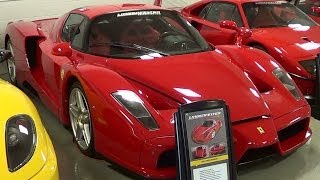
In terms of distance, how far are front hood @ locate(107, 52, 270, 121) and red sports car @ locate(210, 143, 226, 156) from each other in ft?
1.46

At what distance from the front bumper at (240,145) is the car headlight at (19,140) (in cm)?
84

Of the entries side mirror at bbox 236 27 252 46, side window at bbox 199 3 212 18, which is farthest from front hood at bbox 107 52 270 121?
side window at bbox 199 3 212 18

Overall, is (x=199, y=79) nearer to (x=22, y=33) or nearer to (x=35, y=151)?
(x=35, y=151)

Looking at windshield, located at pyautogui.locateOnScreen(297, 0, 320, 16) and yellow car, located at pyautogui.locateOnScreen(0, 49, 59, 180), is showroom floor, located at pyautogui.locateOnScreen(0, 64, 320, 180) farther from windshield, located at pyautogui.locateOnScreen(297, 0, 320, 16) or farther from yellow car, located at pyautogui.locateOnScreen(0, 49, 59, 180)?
windshield, located at pyautogui.locateOnScreen(297, 0, 320, 16)

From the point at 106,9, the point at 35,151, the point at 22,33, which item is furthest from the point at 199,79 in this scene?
the point at 22,33

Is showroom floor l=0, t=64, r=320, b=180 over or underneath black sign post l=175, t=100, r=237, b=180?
underneath

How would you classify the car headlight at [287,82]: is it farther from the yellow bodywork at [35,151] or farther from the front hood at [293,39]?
the yellow bodywork at [35,151]

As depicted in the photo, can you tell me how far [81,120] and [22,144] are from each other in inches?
53.4

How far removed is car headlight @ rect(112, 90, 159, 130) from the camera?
2.69 meters

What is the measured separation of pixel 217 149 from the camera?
2359 millimetres

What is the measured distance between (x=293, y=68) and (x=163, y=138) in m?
2.17

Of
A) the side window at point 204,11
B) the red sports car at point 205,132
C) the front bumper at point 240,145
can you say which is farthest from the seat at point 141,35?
the side window at point 204,11

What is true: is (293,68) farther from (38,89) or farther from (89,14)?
(38,89)

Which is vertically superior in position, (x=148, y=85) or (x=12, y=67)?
(x=148, y=85)
